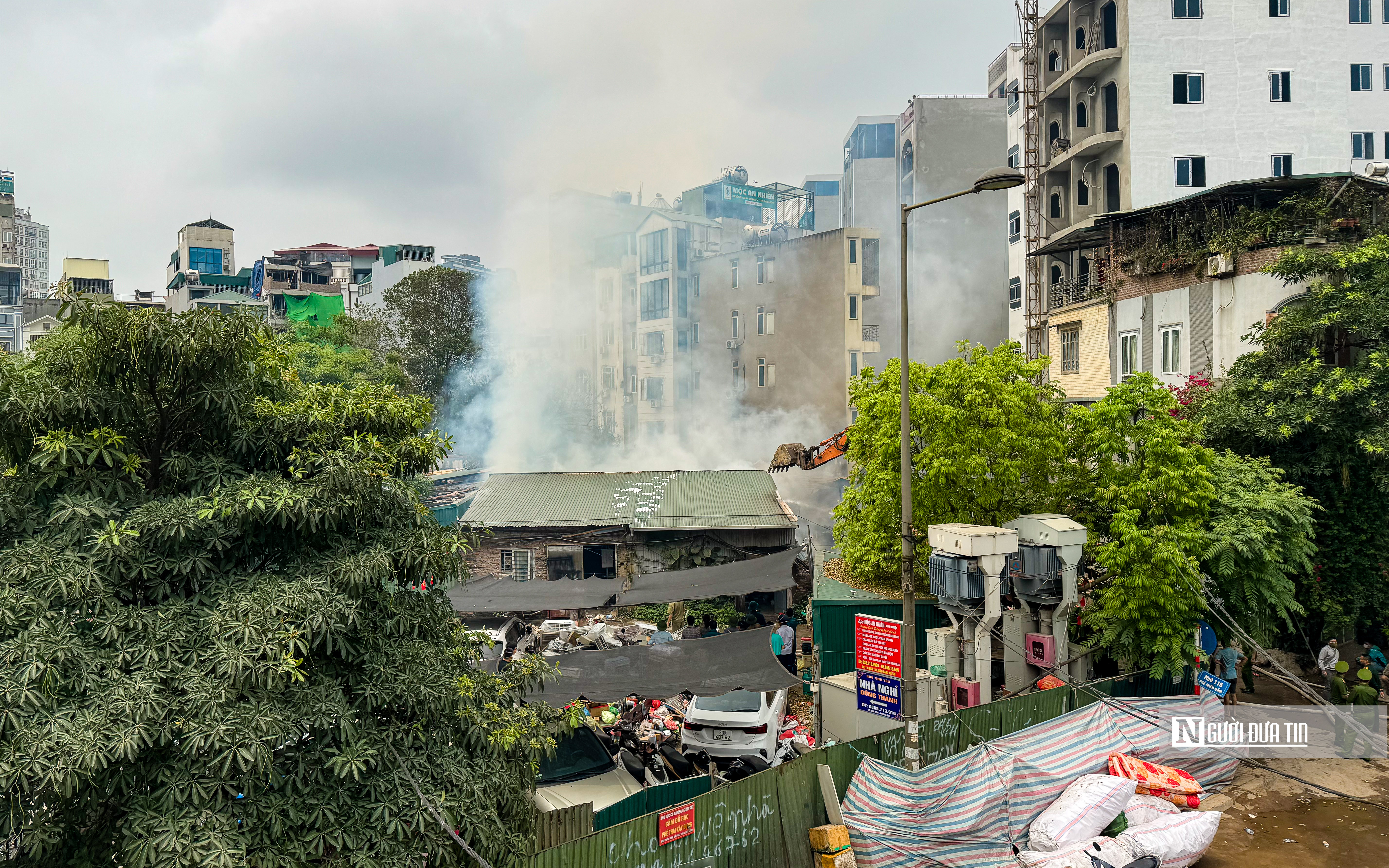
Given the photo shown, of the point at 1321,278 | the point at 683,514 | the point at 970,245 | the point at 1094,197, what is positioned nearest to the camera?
the point at 1321,278

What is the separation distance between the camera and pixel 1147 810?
10.1 meters

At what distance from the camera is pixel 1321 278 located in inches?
666

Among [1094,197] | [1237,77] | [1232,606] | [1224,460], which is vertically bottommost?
[1232,606]

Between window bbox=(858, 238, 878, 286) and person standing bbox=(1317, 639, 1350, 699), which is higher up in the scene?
window bbox=(858, 238, 878, 286)

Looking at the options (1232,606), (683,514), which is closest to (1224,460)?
(1232,606)

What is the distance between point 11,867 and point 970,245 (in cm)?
4443

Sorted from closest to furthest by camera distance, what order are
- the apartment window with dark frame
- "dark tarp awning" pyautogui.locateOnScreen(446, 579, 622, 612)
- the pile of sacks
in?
1. the pile of sacks
2. "dark tarp awning" pyautogui.locateOnScreen(446, 579, 622, 612)
3. the apartment window with dark frame

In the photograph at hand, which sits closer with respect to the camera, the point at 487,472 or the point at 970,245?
the point at 487,472

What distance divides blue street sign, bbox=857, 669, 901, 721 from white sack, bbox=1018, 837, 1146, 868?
203 cm

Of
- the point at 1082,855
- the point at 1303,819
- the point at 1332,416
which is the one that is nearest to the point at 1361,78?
the point at 1332,416

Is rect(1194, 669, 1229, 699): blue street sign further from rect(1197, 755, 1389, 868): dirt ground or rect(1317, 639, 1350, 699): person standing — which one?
rect(1317, 639, 1350, 699): person standing

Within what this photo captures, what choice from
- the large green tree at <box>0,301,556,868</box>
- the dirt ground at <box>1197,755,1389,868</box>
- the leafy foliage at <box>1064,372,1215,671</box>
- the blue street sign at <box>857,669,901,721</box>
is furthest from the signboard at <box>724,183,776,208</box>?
the large green tree at <box>0,301,556,868</box>

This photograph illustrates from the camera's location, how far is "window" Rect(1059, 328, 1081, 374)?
26.4m

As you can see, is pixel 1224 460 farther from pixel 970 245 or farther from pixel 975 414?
pixel 970 245
